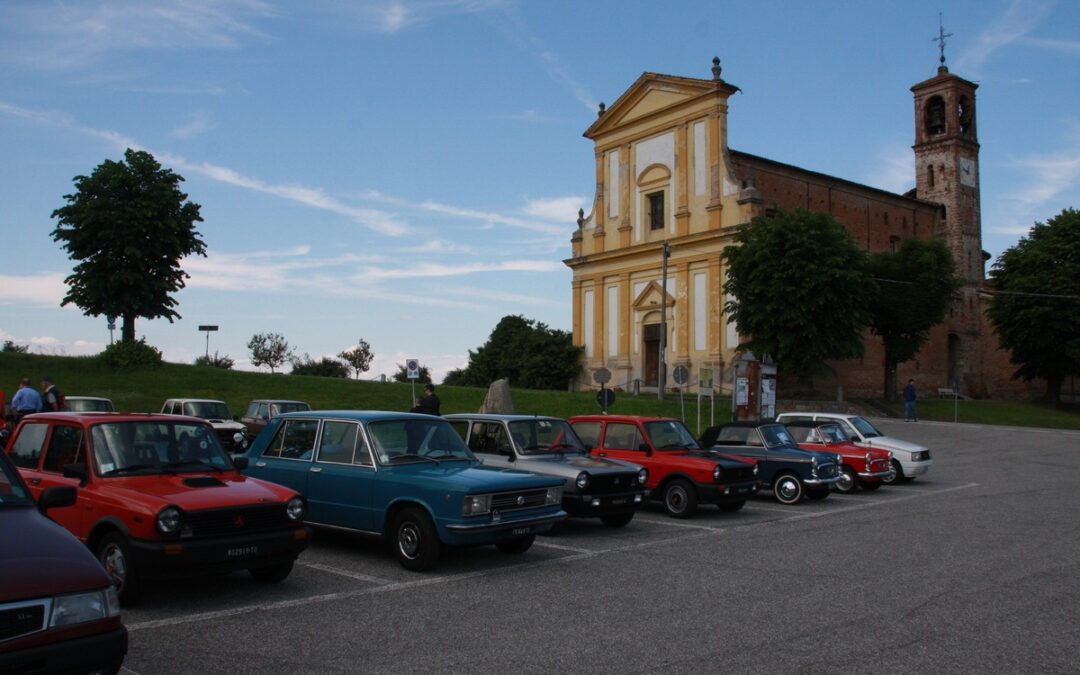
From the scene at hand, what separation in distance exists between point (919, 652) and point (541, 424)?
6.87m

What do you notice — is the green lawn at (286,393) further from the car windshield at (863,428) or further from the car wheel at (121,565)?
the car wheel at (121,565)

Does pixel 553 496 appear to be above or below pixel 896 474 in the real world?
above

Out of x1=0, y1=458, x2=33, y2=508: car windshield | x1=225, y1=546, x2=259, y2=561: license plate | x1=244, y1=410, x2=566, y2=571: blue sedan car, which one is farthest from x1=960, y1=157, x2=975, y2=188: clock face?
x1=0, y1=458, x2=33, y2=508: car windshield

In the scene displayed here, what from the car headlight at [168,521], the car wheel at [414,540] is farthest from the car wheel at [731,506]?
the car headlight at [168,521]

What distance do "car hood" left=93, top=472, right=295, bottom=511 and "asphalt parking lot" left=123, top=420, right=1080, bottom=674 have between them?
85 cm

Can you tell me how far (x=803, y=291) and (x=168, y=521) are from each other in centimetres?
3361

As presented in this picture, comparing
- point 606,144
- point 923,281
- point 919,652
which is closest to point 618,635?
point 919,652

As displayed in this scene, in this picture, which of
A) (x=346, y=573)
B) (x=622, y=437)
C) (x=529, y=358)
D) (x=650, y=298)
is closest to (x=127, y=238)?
(x=529, y=358)

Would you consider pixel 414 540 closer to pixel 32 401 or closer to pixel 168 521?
pixel 168 521

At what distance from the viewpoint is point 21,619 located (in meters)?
4.31

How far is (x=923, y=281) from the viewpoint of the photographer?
47.0 m

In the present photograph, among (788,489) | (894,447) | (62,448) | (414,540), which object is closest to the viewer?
(62,448)

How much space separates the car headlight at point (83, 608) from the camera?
4.44 m

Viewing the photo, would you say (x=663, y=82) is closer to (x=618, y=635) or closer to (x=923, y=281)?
(x=923, y=281)
